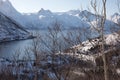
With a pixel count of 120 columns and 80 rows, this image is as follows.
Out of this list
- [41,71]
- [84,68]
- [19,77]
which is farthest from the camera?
[41,71]

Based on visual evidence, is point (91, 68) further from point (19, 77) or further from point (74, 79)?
point (19, 77)

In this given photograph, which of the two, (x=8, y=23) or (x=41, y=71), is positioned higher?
(x=8, y=23)

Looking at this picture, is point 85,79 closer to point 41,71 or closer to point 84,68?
point 84,68

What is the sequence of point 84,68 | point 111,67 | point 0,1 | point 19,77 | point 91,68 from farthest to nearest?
1. point 19,77
2. point 84,68
3. point 91,68
4. point 111,67
5. point 0,1

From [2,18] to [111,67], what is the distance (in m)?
145

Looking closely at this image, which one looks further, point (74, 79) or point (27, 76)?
point (27, 76)

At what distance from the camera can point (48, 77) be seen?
72.4ft

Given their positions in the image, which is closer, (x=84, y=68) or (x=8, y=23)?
(x=84, y=68)

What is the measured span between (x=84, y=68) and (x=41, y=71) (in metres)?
5.43

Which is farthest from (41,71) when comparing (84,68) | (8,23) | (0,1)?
(8,23)

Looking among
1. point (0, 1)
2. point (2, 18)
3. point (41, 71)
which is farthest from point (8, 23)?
point (0, 1)

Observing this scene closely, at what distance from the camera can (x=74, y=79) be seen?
75.6 feet

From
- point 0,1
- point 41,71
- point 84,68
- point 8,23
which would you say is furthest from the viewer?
point 8,23

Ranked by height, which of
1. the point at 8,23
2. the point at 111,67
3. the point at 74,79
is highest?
the point at 8,23
